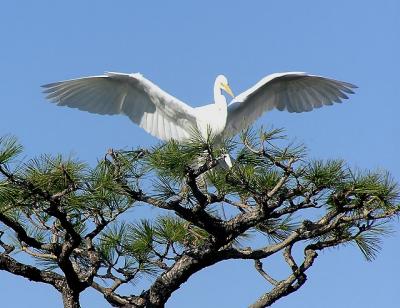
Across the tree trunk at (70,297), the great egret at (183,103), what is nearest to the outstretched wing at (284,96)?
the great egret at (183,103)

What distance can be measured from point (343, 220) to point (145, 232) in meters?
0.84

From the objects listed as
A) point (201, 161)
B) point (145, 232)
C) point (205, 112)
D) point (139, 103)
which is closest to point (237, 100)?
point (205, 112)

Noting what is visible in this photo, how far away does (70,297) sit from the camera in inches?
141

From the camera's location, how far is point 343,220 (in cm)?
349

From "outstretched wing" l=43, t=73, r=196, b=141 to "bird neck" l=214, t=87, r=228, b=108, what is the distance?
0.15m

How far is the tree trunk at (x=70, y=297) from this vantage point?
3.58 metres

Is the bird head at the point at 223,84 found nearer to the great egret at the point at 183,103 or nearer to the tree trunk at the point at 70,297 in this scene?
the great egret at the point at 183,103

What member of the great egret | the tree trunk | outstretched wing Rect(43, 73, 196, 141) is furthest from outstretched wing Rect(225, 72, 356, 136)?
the tree trunk

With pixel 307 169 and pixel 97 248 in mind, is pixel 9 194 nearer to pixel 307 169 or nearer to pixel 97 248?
pixel 97 248

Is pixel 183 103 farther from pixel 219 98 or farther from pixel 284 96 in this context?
pixel 284 96

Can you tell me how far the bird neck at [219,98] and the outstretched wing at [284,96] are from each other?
3.8 inches

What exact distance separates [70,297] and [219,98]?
1605 mm

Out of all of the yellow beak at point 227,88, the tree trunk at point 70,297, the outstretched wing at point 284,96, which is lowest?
the tree trunk at point 70,297

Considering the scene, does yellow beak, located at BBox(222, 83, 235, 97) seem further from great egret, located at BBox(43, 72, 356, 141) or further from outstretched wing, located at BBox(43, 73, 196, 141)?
outstretched wing, located at BBox(43, 73, 196, 141)
